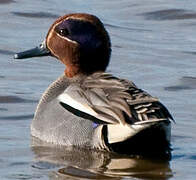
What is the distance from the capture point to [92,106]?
28.2 feet

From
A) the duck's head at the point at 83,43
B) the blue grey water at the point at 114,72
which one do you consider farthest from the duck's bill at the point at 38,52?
the blue grey water at the point at 114,72

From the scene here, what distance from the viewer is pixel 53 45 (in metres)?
9.83

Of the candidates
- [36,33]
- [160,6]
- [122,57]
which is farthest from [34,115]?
[160,6]

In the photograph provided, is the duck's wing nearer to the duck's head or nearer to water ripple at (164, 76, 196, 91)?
the duck's head

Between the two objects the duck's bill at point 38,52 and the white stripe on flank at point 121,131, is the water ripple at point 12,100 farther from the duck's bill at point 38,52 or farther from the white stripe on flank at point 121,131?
the white stripe on flank at point 121,131

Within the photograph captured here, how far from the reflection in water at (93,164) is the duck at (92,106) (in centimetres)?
7

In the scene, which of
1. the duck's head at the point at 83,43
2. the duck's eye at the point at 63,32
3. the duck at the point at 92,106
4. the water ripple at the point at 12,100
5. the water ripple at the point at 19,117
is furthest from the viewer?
the water ripple at the point at 12,100

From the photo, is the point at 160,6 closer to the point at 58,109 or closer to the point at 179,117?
the point at 179,117

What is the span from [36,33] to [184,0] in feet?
9.75

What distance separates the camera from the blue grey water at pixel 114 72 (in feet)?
27.6

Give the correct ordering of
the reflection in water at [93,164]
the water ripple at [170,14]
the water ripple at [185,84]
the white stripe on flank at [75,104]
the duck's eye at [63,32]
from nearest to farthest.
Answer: the reflection in water at [93,164] < the white stripe on flank at [75,104] < the duck's eye at [63,32] < the water ripple at [185,84] < the water ripple at [170,14]

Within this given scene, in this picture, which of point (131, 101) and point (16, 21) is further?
point (16, 21)

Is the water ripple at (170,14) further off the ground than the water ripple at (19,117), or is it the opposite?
the water ripple at (170,14)

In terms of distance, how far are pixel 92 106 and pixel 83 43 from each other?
1.08m
